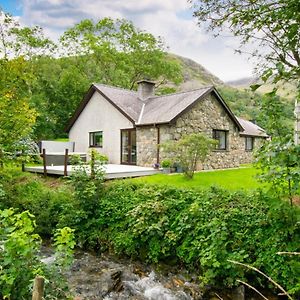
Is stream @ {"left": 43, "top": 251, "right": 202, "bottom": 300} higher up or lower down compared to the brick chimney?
lower down

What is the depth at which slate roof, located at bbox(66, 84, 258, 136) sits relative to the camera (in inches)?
651

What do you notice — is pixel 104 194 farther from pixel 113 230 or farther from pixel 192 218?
pixel 192 218

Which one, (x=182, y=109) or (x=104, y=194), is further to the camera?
(x=182, y=109)

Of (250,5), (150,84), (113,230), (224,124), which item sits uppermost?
(150,84)

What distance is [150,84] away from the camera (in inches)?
815

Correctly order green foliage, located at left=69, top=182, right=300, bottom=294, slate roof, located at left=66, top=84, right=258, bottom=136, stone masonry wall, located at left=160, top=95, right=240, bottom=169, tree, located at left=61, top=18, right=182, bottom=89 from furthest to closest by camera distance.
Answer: tree, located at left=61, top=18, right=182, bottom=89
slate roof, located at left=66, top=84, right=258, bottom=136
stone masonry wall, located at left=160, top=95, right=240, bottom=169
green foliage, located at left=69, top=182, right=300, bottom=294

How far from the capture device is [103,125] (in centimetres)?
1962

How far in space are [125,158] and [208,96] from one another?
603 centimetres

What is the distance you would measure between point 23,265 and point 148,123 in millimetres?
12853

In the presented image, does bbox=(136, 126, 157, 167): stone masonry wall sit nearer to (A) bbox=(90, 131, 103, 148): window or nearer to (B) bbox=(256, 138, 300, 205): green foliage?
(A) bbox=(90, 131, 103, 148): window

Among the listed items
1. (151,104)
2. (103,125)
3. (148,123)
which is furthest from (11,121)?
(151,104)

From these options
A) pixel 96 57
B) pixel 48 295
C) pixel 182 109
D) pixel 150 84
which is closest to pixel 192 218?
pixel 48 295

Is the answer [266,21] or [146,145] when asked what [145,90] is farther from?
[266,21]

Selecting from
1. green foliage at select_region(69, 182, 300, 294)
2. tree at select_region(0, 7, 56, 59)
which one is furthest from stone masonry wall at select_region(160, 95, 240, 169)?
tree at select_region(0, 7, 56, 59)
